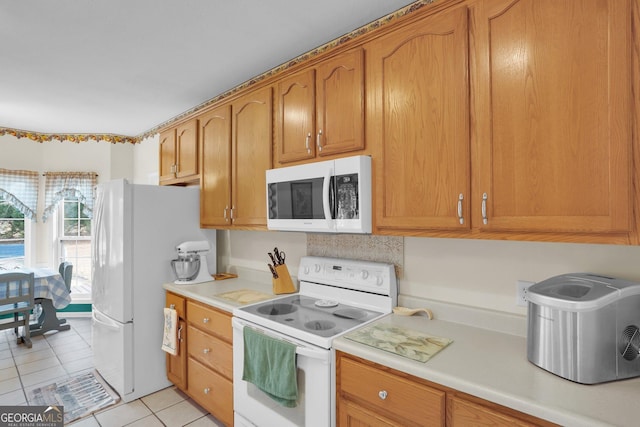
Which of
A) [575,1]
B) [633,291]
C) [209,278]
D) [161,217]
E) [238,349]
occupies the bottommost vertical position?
[238,349]

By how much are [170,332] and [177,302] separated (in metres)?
0.22

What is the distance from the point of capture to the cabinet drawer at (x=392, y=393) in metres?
1.19

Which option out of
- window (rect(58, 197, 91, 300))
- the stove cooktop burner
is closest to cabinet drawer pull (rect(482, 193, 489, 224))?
the stove cooktop burner

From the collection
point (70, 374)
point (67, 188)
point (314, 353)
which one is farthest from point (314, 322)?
point (67, 188)

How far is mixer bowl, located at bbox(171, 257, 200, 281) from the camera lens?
2.66m

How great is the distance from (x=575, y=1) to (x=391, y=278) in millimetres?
1350

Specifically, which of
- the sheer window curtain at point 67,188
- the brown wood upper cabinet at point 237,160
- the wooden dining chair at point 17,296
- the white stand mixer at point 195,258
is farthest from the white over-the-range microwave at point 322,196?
the sheer window curtain at point 67,188

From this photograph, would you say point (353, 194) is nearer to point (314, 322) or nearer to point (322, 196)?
point (322, 196)

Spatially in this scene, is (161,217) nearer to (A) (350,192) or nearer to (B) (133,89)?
(B) (133,89)

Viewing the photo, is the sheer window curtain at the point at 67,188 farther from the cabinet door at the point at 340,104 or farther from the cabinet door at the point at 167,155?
the cabinet door at the point at 340,104

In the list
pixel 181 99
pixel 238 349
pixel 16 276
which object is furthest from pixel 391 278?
pixel 16 276

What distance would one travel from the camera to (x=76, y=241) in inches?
175

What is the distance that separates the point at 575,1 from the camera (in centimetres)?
113

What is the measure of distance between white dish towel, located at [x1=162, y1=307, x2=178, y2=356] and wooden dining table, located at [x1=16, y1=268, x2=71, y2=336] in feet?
6.50
